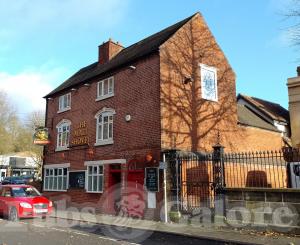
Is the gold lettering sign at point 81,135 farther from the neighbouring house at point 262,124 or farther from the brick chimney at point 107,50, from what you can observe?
the neighbouring house at point 262,124

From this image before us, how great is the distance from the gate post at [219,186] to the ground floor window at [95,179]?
7.64m

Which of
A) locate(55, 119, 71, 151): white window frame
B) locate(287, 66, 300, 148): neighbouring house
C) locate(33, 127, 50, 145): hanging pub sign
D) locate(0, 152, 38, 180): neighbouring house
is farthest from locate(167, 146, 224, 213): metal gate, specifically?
locate(0, 152, 38, 180): neighbouring house

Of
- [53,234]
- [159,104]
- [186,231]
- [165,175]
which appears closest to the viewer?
[53,234]

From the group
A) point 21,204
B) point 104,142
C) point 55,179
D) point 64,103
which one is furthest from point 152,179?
point 64,103

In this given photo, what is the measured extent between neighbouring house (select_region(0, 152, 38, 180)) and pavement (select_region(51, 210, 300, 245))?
41580mm

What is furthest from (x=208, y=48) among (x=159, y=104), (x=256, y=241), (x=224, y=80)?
(x=256, y=241)

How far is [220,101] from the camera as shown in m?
20.6

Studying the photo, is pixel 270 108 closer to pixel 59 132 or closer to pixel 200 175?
pixel 200 175

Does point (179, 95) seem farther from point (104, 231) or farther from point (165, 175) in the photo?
point (104, 231)

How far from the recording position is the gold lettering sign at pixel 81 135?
21375mm

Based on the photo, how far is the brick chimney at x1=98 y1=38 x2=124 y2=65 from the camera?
23688 mm

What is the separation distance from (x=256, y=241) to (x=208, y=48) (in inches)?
506

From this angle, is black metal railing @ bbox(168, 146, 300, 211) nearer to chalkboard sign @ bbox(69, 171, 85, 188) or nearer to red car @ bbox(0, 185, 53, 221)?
red car @ bbox(0, 185, 53, 221)

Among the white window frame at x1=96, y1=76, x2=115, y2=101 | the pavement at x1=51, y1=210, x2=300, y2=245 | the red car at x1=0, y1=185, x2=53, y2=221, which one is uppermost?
the white window frame at x1=96, y1=76, x2=115, y2=101
